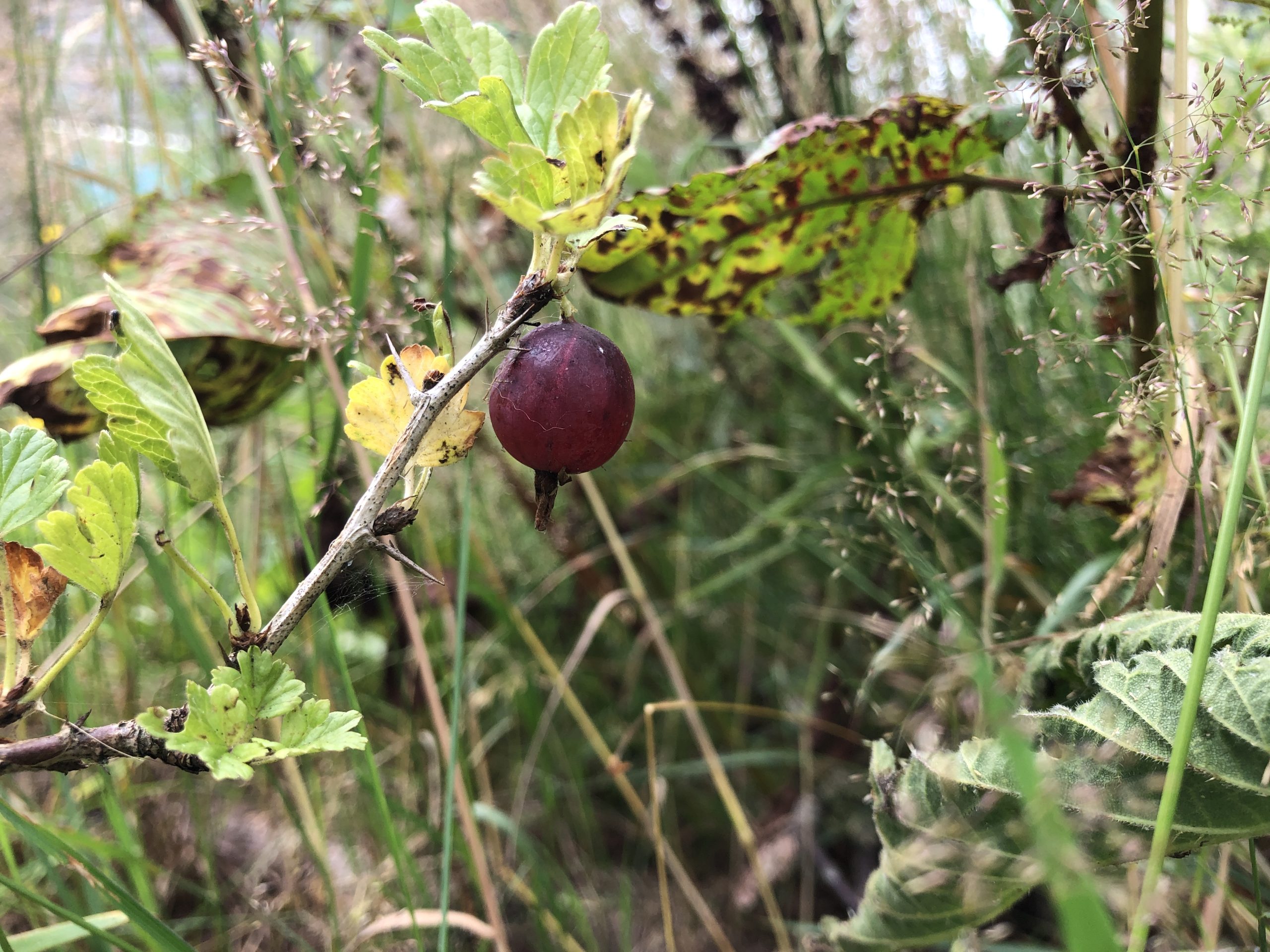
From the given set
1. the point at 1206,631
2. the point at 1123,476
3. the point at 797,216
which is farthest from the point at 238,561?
the point at 1123,476

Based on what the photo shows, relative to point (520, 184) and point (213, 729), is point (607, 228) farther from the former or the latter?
point (213, 729)

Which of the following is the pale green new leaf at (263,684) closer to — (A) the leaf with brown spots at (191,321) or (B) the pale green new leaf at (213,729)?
(B) the pale green new leaf at (213,729)

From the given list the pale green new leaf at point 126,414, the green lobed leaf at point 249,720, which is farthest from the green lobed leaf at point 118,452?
the green lobed leaf at point 249,720

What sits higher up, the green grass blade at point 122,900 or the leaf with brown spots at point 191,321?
the leaf with brown spots at point 191,321

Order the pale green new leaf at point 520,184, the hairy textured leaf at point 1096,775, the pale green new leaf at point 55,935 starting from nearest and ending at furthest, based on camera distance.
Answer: the pale green new leaf at point 520,184, the hairy textured leaf at point 1096,775, the pale green new leaf at point 55,935

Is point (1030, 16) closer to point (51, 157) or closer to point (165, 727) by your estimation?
point (165, 727)

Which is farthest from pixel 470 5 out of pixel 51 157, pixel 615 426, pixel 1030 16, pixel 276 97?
pixel 615 426

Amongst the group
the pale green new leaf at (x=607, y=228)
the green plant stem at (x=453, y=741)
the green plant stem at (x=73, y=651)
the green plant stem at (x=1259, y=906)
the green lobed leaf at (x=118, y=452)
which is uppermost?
the pale green new leaf at (x=607, y=228)
